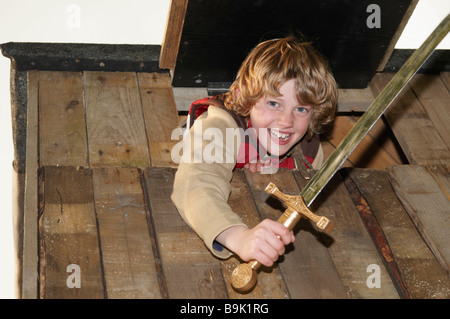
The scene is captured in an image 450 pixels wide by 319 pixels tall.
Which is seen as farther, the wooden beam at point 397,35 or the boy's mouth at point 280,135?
the wooden beam at point 397,35

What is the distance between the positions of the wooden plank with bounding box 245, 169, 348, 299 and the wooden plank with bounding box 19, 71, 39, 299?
28.9 inches

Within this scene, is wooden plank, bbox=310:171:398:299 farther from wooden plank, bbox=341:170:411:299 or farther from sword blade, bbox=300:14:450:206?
sword blade, bbox=300:14:450:206

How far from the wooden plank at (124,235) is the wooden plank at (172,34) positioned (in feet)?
2.29

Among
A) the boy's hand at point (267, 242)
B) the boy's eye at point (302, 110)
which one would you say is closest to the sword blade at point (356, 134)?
the boy's hand at point (267, 242)

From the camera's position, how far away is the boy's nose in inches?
98.7

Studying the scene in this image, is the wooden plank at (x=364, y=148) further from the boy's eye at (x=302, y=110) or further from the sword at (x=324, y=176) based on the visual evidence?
the sword at (x=324, y=176)

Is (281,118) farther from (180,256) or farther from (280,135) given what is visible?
(180,256)

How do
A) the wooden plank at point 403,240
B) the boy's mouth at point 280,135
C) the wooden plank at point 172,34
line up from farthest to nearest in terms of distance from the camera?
1. the wooden plank at point 172,34
2. the boy's mouth at point 280,135
3. the wooden plank at point 403,240

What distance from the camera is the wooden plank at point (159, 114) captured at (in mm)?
2818

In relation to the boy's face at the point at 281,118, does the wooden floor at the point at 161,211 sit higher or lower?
lower

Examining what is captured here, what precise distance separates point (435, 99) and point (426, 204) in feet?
2.64

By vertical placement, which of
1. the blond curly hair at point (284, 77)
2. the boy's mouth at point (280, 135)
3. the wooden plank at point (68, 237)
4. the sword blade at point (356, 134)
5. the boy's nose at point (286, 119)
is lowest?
the wooden plank at point (68, 237)

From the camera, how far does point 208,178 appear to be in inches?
94.3

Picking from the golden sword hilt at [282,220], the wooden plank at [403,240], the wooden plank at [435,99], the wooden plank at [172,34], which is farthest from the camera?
the wooden plank at [435,99]
